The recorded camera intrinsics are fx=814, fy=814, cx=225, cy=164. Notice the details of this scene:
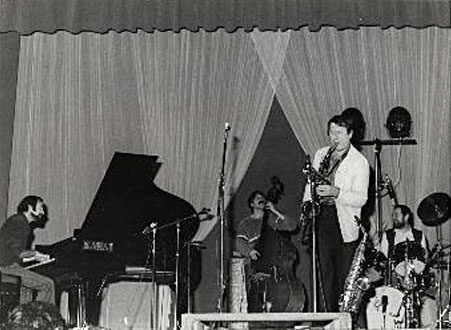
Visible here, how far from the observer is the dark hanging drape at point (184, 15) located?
8352mm

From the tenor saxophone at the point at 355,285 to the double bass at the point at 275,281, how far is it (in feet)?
2.64

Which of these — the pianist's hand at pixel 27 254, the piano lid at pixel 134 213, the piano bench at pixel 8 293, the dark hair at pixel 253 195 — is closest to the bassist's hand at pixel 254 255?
the piano lid at pixel 134 213

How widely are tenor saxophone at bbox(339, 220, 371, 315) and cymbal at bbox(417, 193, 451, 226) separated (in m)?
1.81

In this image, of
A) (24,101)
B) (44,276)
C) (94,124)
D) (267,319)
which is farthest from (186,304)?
(267,319)

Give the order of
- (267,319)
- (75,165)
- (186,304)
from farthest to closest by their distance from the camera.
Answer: (75,165)
(186,304)
(267,319)

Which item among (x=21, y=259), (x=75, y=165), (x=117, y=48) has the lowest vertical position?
(x=21, y=259)

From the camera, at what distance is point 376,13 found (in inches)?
333

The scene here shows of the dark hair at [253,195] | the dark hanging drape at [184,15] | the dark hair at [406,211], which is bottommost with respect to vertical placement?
the dark hair at [406,211]

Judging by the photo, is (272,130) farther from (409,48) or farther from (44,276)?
(44,276)

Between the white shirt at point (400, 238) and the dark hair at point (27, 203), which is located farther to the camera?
the dark hair at point (27, 203)

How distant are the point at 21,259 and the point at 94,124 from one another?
88.3 inches

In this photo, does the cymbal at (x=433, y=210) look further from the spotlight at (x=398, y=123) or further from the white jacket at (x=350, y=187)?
the white jacket at (x=350, y=187)

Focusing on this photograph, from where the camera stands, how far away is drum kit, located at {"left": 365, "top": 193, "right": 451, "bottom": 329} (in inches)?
264

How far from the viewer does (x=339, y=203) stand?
679cm
